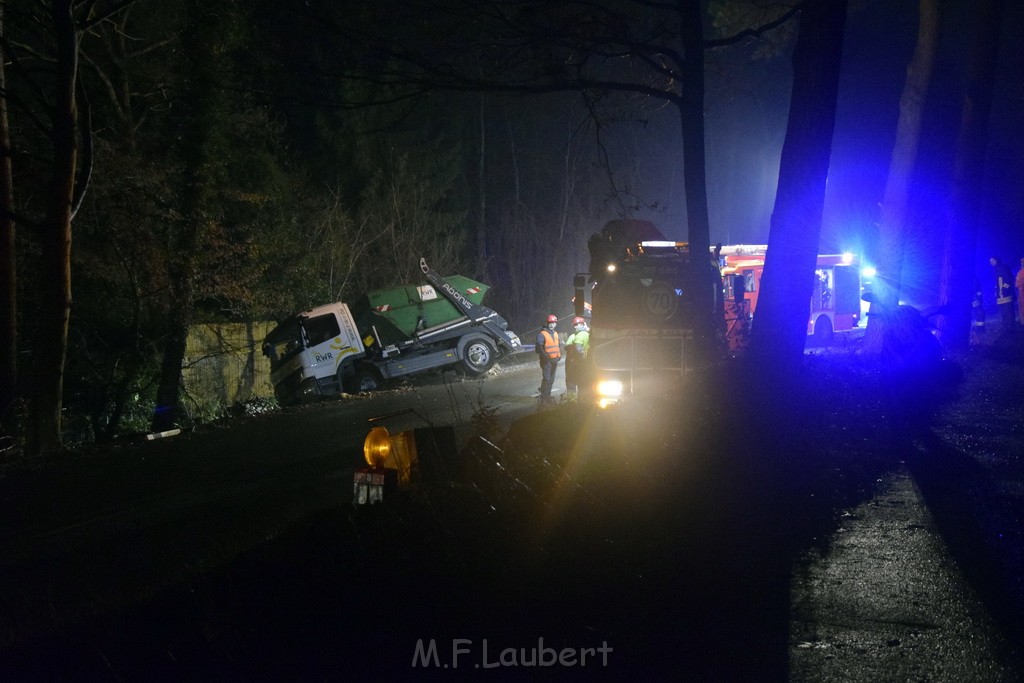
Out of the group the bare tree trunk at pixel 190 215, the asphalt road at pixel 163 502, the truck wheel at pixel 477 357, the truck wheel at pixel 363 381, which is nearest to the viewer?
the asphalt road at pixel 163 502

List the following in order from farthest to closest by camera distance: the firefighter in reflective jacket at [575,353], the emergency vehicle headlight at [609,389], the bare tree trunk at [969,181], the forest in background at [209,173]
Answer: the firefighter in reflective jacket at [575,353] < the bare tree trunk at [969,181] < the emergency vehicle headlight at [609,389] < the forest in background at [209,173]

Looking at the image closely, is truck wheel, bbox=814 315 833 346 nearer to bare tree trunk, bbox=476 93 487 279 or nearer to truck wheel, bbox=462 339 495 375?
truck wheel, bbox=462 339 495 375

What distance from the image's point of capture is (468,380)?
2312 cm

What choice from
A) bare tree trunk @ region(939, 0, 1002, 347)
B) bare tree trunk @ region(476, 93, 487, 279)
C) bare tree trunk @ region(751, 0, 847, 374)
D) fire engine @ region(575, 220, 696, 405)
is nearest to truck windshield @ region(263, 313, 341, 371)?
fire engine @ region(575, 220, 696, 405)

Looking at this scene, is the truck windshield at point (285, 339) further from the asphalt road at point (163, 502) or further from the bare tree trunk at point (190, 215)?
the asphalt road at point (163, 502)

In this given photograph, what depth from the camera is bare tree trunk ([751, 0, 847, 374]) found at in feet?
25.5

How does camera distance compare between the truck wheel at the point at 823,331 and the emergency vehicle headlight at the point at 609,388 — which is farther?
the truck wheel at the point at 823,331

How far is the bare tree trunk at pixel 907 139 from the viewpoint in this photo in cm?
1619

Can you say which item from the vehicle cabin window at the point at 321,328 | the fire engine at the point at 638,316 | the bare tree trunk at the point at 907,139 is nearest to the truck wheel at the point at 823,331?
the bare tree trunk at the point at 907,139

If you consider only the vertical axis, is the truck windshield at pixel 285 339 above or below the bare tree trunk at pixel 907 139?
below

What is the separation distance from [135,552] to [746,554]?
5042 mm

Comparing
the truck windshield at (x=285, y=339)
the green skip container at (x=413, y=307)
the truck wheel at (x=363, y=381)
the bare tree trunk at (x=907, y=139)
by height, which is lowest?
the truck wheel at (x=363, y=381)

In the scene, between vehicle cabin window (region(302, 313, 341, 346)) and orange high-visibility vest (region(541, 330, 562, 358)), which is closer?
orange high-visibility vest (region(541, 330, 562, 358))

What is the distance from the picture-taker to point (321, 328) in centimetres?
2238
